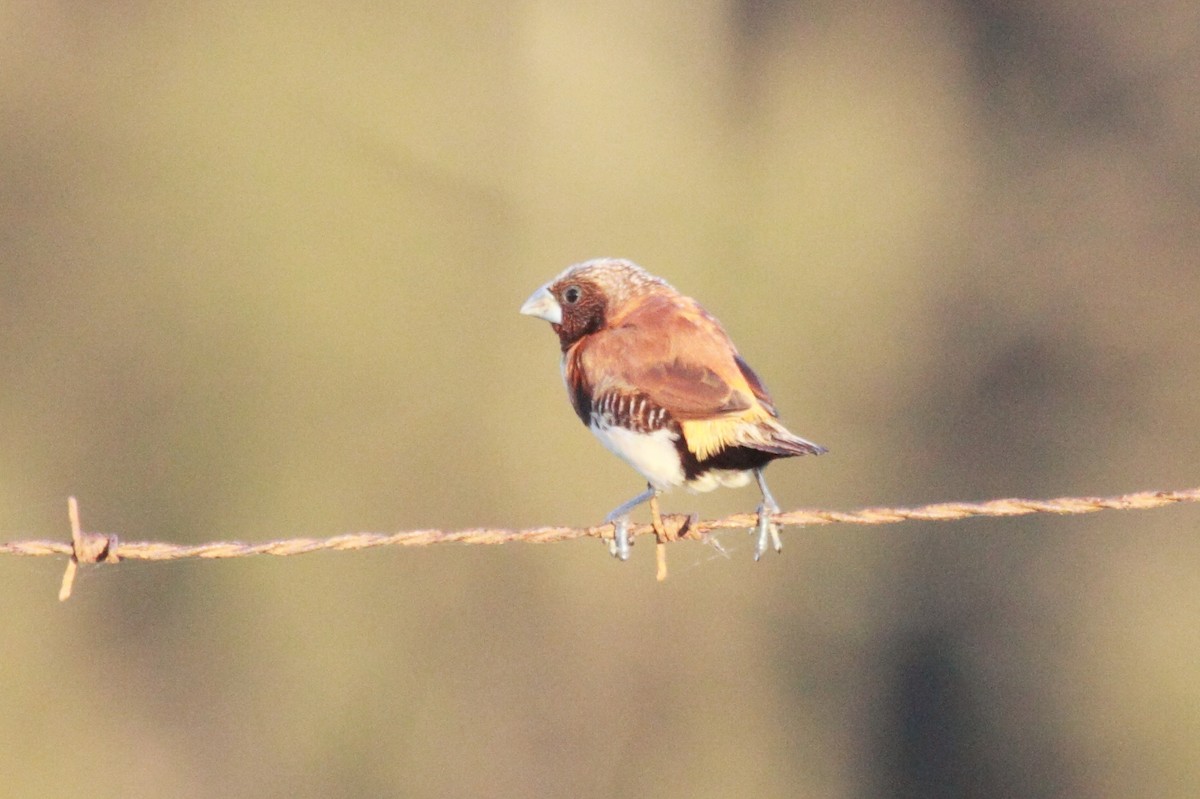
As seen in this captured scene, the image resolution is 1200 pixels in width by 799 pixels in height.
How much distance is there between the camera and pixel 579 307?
7.07 m

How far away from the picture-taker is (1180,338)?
3228cm

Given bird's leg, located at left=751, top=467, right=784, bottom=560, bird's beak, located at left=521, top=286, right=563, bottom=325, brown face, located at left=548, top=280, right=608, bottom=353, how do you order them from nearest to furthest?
bird's leg, located at left=751, top=467, right=784, bottom=560, brown face, located at left=548, top=280, right=608, bottom=353, bird's beak, located at left=521, top=286, right=563, bottom=325

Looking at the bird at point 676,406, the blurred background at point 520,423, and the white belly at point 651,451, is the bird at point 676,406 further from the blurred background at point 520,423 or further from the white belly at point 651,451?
the blurred background at point 520,423

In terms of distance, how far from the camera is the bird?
19.8 feet

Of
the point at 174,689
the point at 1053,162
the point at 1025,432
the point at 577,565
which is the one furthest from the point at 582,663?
the point at 1053,162

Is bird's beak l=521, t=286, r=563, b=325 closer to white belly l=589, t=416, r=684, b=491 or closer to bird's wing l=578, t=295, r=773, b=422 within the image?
bird's wing l=578, t=295, r=773, b=422

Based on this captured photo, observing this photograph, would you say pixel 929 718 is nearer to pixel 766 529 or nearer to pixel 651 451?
pixel 651 451

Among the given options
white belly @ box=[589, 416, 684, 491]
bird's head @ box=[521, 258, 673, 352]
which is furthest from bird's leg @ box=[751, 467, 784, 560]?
bird's head @ box=[521, 258, 673, 352]

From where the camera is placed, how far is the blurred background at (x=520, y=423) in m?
26.6

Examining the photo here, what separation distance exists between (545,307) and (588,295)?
185mm

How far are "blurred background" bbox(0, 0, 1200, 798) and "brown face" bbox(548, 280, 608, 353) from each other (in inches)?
705

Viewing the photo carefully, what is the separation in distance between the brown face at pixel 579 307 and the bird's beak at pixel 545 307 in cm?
2

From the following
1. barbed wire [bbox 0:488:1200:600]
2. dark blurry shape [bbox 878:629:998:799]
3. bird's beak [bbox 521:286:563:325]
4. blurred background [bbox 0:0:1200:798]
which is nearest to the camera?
barbed wire [bbox 0:488:1200:600]

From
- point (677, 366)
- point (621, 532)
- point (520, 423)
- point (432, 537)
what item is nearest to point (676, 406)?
point (677, 366)
